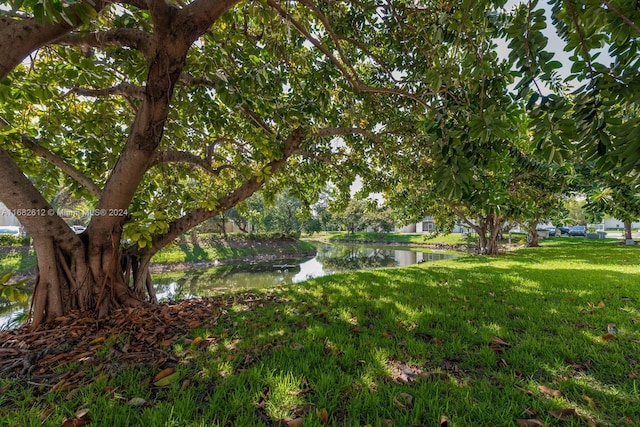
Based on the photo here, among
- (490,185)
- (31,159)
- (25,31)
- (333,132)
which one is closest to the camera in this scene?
(25,31)

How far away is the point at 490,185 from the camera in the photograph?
293 centimetres

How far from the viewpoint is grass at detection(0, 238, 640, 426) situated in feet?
5.20

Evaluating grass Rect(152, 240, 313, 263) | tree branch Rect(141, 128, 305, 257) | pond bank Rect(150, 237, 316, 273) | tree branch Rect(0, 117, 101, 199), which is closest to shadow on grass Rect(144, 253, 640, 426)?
tree branch Rect(141, 128, 305, 257)

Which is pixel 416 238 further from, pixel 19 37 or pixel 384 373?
pixel 19 37

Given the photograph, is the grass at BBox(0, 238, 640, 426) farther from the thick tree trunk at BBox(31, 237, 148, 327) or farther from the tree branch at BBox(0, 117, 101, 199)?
the tree branch at BBox(0, 117, 101, 199)

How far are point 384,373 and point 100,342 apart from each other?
105 inches

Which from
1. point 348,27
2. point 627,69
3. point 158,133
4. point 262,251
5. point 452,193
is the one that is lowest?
point 262,251

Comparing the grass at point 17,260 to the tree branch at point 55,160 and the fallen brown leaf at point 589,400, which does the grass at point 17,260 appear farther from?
the fallen brown leaf at point 589,400

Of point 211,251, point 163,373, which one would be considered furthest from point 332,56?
point 211,251

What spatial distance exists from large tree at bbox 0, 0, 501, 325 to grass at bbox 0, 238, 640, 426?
4.18 ft

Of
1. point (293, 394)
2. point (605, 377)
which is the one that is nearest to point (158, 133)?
point (293, 394)

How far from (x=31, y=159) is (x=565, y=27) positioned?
6254mm

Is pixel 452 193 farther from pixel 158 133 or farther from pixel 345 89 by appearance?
pixel 158 133

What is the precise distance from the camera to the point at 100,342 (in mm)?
2559
